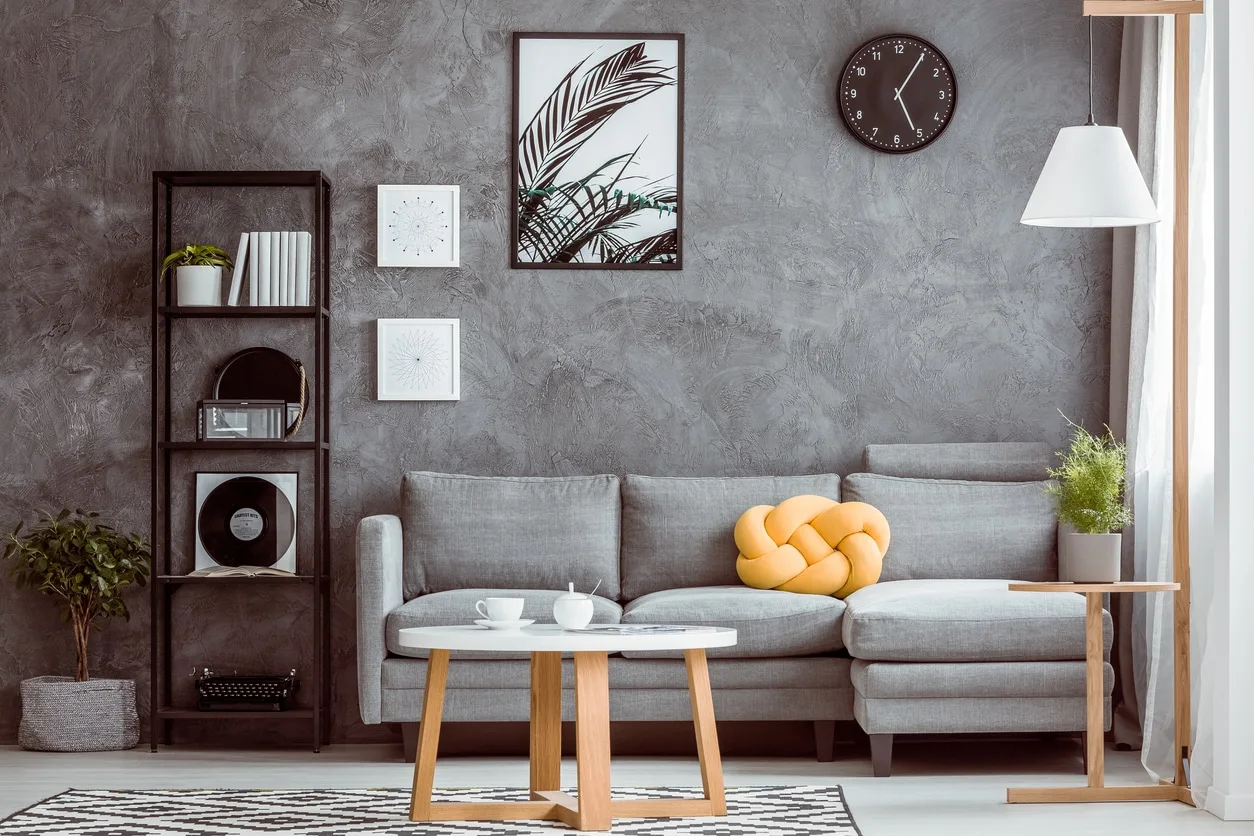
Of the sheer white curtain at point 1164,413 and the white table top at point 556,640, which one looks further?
the sheer white curtain at point 1164,413

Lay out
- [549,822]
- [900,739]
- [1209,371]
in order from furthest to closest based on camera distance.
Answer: [900,739]
[1209,371]
[549,822]

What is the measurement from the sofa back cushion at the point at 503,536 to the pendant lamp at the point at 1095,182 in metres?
1.73

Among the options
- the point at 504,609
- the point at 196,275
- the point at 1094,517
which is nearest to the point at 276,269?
the point at 196,275

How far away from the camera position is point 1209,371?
364 cm

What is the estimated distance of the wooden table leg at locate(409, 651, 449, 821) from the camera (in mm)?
3021

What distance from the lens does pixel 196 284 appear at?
4.46 meters

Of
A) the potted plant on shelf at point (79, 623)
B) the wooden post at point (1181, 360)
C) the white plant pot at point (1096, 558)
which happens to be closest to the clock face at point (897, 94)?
the wooden post at point (1181, 360)

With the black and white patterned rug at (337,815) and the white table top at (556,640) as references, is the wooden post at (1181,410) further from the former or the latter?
the white table top at (556,640)

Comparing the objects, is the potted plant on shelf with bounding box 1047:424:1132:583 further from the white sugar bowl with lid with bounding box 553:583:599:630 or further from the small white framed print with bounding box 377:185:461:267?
the small white framed print with bounding box 377:185:461:267

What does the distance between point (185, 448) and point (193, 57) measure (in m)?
1.39

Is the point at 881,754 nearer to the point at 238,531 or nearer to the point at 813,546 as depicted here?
the point at 813,546

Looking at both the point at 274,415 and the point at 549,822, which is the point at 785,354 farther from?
the point at 549,822

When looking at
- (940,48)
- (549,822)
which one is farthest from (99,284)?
(940,48)

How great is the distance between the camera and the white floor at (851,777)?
316 centimetres
